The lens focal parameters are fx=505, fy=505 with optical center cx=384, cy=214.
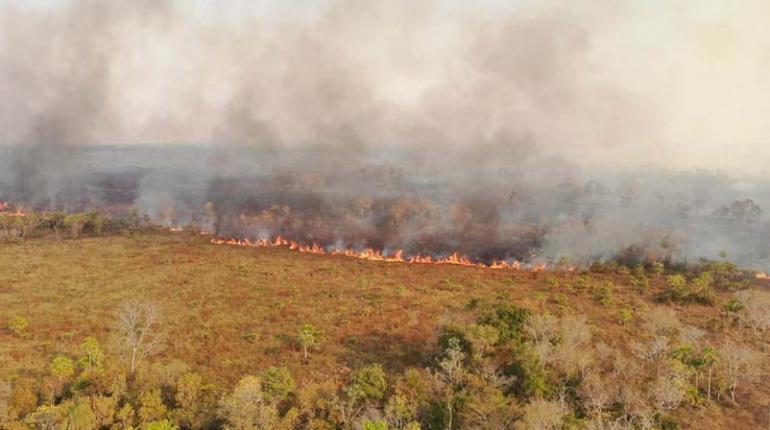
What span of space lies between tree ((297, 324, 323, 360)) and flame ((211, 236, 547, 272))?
170 ft

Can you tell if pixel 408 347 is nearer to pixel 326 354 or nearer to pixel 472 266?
pixel 326 354

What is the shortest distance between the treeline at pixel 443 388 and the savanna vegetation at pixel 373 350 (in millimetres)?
179

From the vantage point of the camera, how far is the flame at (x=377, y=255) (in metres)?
111

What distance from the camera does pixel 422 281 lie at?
294 feet

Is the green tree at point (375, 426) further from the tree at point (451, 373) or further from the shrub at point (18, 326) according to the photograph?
the shrub at point (18, 326)

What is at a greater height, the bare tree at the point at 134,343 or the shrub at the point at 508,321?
the shrub at the point at 508,321

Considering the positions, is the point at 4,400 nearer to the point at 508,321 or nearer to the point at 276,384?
the point at 276,384

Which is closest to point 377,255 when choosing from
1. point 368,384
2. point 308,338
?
point 308,338

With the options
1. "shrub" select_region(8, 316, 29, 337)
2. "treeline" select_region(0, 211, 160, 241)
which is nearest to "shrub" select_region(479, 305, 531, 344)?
"shrub" select_region(8, 316, 29, 337)

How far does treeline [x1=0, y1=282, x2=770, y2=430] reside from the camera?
123 ft

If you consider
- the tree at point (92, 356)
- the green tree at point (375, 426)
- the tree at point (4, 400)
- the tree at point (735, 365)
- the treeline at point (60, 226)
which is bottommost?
the tree at point (4, 400)

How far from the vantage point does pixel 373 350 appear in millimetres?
56469

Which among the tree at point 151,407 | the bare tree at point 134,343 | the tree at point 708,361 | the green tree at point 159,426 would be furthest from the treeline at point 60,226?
the tree at point 708,361

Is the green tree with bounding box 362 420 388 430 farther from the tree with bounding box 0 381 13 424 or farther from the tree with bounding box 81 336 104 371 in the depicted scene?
the tree with bounding box 81 336 104 371
